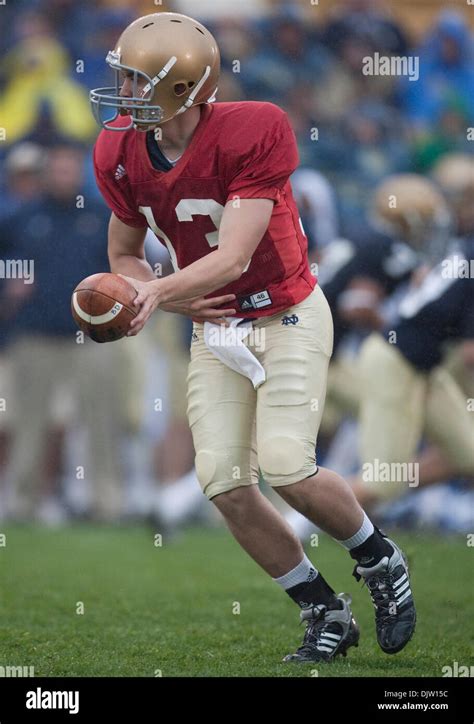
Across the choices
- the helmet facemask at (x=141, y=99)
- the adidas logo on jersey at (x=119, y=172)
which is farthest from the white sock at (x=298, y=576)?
the helmet facemask at (x=141, y=99)

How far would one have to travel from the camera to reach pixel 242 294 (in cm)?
397

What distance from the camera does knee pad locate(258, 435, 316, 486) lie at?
3.75m

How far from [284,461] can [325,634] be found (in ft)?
1.91

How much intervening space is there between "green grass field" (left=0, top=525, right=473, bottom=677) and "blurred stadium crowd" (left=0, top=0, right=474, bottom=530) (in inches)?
17.7

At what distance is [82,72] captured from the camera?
7922 mm

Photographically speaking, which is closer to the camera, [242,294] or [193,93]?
[193,93]

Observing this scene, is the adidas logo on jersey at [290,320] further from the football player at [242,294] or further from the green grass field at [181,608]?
the green grass field at [181,608]

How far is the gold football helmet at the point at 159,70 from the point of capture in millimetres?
3729

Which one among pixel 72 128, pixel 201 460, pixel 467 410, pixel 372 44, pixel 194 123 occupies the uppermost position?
pixel 372 44

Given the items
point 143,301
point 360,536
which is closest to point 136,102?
point 143,301

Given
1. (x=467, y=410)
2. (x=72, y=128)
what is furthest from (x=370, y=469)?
(x=72, y=128)

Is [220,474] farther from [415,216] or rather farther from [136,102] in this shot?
[415,216]

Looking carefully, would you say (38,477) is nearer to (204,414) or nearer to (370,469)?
(370,469)

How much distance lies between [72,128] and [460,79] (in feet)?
8.00
